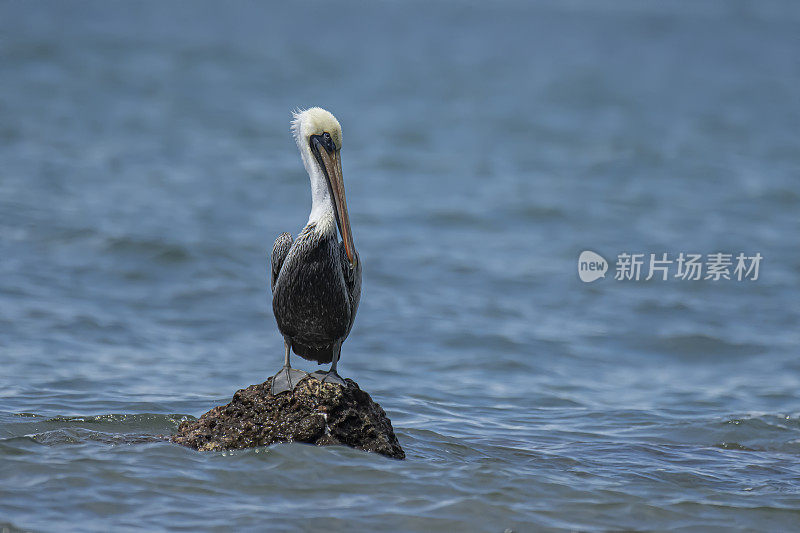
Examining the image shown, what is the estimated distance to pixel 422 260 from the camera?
14.3 m

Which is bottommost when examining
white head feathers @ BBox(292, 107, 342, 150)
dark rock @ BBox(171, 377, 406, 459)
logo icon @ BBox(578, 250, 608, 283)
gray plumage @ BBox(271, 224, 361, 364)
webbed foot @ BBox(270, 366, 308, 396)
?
dark rock @ BBox(171, 377, 406, 459)

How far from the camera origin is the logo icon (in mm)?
14062

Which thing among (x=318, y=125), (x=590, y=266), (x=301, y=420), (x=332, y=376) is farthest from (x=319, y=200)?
(x=590, y=266)

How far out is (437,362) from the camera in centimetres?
1032

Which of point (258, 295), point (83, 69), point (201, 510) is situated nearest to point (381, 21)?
point (83, 69)

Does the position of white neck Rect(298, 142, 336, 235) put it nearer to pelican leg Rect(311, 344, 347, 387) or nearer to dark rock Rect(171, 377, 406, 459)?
pelican leg Rect(311, 344, 347, 387)

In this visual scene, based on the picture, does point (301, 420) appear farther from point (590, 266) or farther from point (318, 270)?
point (590, 266)

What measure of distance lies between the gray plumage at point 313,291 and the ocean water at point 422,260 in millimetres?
731

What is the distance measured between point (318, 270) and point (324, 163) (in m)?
0.73

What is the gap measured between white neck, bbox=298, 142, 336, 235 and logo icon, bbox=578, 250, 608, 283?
27.3ft

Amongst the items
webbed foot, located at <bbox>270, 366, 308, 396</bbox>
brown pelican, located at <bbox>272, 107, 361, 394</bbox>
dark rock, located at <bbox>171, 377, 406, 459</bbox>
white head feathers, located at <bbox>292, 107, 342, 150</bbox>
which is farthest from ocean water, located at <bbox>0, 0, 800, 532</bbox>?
white head feathers, located at <bbox>292, 107, 342, 150</bbox>

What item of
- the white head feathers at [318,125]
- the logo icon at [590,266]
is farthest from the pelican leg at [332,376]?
the logo icon at [590,266]

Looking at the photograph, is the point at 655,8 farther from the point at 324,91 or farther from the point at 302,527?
the point at 302,527

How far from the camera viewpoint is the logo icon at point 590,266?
14.1 metres
